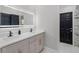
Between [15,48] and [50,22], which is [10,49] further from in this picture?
[50,22]

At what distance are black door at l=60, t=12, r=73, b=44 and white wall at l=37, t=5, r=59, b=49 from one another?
1.54 metres

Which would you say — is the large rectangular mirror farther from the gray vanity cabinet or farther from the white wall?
the white wall

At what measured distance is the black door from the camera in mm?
5469

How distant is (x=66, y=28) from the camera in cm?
572

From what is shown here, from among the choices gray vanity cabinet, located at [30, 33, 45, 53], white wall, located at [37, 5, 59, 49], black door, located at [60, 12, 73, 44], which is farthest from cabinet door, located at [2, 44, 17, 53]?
black door, located at [60, 12, 73, 44]

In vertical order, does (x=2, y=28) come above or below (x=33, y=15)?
below

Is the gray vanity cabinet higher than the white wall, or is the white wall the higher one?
the white wall

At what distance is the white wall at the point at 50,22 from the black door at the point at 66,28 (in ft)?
5.07

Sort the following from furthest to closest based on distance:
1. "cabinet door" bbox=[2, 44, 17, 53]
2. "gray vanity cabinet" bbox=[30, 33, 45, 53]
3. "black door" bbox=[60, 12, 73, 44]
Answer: "black door" bbox=[60, 12, 73, 44] < "gray vanity cabinet" bbox=[30, 33, 45, 53] < "cabinet door" bbox=[2, 44, 17, 53]
